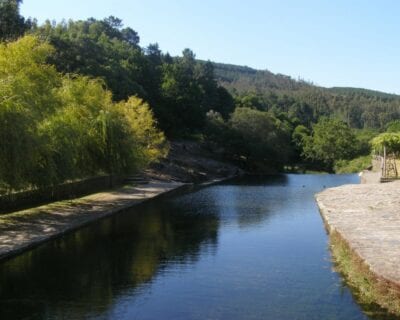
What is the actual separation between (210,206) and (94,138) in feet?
32.5

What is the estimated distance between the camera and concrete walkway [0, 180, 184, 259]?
22.0 meters

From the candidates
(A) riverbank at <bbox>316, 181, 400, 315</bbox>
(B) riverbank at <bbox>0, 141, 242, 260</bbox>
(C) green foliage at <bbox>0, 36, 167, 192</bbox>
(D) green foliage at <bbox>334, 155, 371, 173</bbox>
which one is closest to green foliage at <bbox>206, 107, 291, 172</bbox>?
(B) riverbank at <bbox>0, 141, 242, 260</bbox>

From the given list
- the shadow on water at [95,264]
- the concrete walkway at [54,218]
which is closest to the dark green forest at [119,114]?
the concrete walkway at [54,218]

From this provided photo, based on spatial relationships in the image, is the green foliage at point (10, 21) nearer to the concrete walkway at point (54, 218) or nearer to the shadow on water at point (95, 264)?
the concrete walkway at point (54, 218)

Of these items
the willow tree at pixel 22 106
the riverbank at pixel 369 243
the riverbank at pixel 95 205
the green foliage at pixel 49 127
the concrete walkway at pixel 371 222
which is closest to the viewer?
the riverbank at pixel 369 243

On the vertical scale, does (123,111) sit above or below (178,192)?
above

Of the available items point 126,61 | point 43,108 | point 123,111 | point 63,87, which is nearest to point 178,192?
point 123,111

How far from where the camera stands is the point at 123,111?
170 feet

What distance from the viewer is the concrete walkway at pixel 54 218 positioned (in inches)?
865

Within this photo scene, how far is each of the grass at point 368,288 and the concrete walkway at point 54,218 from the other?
11.6 m

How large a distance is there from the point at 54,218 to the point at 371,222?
49.7 ft

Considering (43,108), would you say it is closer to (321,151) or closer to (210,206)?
(210,206)

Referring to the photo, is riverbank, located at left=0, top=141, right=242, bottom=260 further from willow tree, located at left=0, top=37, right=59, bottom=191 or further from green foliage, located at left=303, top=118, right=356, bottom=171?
green foliage, located at left=303, top=118, right=356, bottom=171

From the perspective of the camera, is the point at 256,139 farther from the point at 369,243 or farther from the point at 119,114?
the point at 369,243
